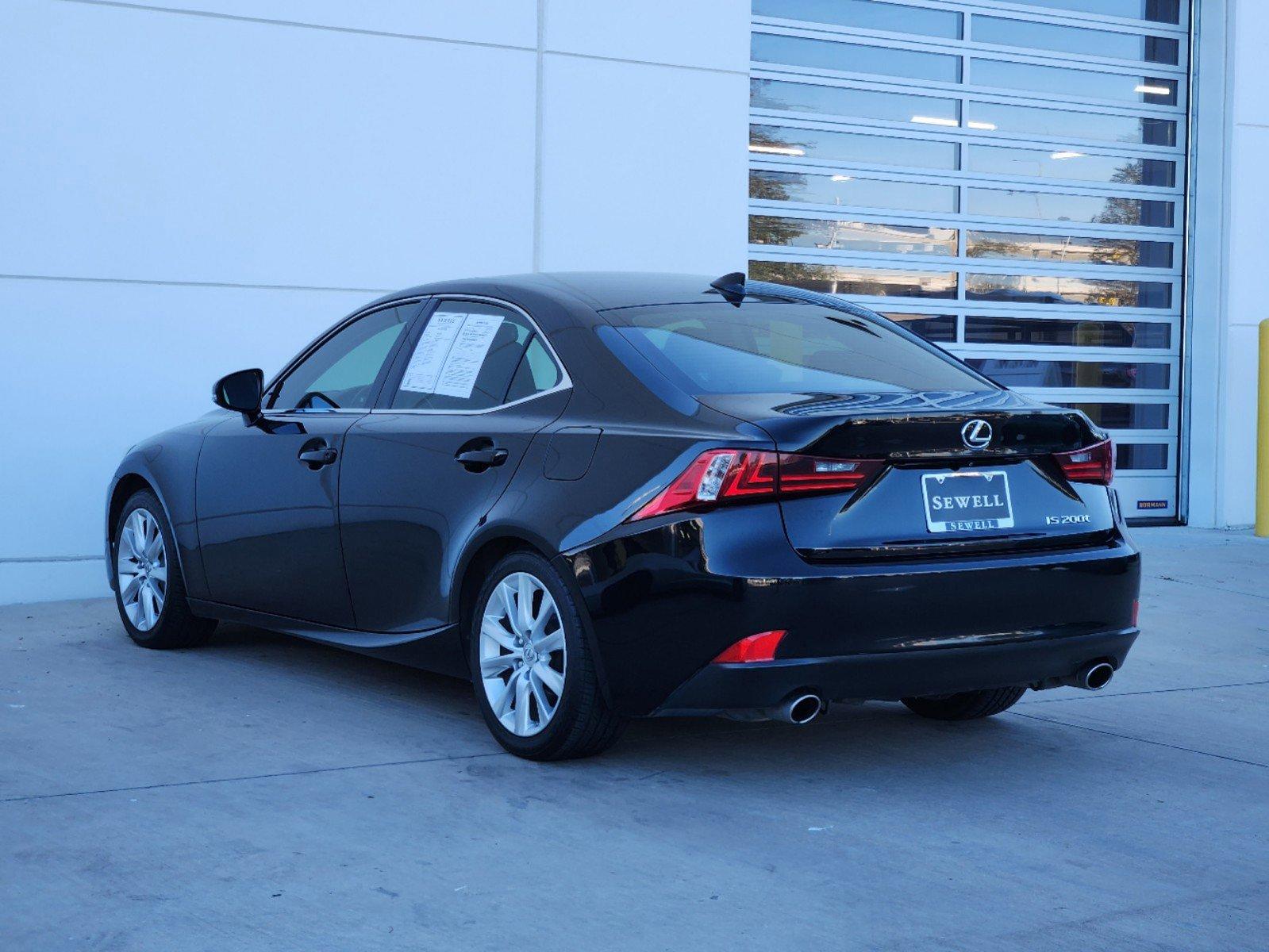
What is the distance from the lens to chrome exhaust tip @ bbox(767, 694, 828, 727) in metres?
4.21

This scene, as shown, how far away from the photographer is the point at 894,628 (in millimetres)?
4230

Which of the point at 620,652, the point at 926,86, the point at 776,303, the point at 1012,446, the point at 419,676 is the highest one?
the point at 926,86

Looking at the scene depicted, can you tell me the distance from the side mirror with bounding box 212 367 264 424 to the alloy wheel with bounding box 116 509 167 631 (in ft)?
2.58

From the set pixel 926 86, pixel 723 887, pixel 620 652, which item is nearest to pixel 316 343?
pixel 620 652

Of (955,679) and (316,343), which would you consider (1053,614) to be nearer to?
(955,679)

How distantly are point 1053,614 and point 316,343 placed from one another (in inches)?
117

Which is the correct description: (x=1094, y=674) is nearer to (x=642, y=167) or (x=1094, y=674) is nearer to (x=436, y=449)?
(x=436, y=449)

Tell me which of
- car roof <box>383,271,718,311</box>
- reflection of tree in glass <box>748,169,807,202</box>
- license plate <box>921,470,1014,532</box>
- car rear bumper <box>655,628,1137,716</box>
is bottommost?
car rear bumper <box>655,628,1137,716</box>

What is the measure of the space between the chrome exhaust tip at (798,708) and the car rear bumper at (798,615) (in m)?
0.04

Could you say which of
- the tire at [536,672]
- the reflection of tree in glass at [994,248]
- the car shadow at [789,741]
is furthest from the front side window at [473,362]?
the reflection of tree in glass at [994,248]

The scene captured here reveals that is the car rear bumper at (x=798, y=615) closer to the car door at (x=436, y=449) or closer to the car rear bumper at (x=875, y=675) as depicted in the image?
the car rear bumper at (x=875, y=675)

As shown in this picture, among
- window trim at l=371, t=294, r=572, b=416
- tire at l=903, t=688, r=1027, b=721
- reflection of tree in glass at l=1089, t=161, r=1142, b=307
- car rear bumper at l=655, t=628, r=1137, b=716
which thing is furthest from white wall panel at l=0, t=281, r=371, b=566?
reflection of tree in glass at l=1089, t=161, r=1142, b=307

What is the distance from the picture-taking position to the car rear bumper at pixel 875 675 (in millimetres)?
4172

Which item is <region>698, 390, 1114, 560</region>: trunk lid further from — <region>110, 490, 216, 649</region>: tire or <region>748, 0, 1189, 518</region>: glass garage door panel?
<region>748, 0, 1189, 518</region>: glass garage door panel
